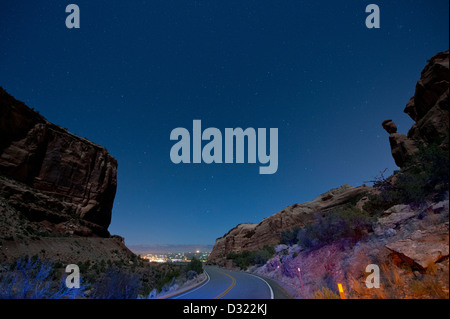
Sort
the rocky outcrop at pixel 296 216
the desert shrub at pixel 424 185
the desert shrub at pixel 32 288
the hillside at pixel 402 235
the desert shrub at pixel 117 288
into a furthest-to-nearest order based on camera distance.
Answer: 1. the rocky outcrop at pixel 296 216
2. the desert shrub at pixel 424 185
3. the desert shrub at pixel 117 288
4. the desert shrub at pixel 32 288
5. the hillside at pixel 402 235

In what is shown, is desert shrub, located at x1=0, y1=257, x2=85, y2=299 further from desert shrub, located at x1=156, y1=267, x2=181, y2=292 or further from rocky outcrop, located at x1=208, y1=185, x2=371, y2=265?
rocky outcrop, located at x1=208, y1=185, x2=371, y2=265

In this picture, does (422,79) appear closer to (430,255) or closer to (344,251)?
(344,251)

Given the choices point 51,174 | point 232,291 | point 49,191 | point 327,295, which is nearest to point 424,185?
point 327,295

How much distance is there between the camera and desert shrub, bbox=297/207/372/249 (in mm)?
13008

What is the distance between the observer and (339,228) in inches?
551

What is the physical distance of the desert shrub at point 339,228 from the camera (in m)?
13.0

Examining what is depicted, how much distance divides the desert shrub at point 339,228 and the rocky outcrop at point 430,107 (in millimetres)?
8625

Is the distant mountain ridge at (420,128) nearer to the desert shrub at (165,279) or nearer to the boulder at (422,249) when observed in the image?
the boulder at (422,249)

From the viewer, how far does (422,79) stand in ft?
69.9

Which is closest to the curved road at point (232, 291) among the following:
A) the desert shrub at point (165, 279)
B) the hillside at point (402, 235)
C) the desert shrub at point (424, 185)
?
the hillside at point (402, 235)

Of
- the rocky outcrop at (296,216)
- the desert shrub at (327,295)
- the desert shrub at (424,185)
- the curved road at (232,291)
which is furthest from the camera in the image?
the rocky outcrop at (296,216)

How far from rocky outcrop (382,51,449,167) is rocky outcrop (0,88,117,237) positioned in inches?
2223
